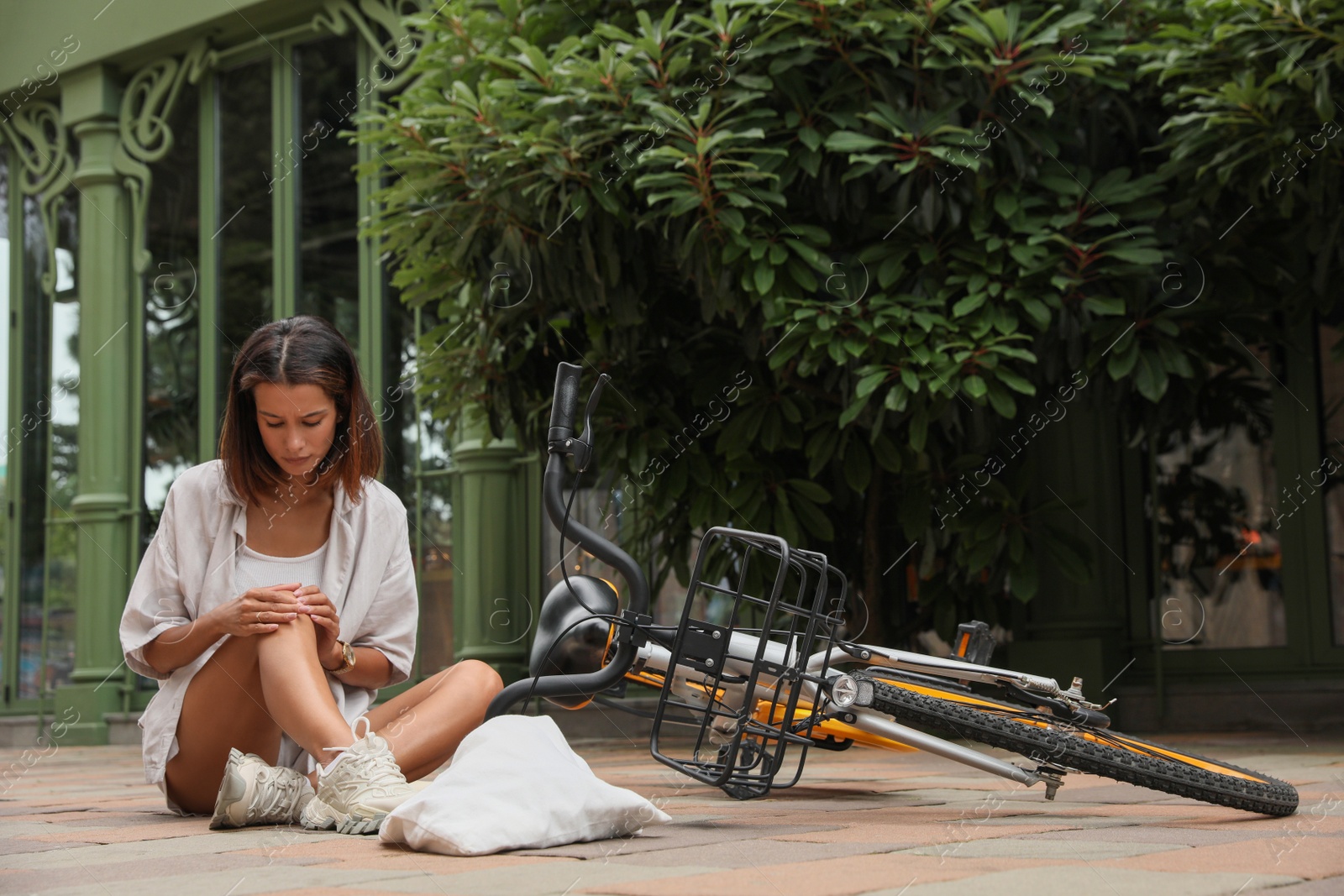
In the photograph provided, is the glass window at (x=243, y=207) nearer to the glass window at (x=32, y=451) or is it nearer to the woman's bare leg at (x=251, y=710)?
the glass window at (x=32, y=451)

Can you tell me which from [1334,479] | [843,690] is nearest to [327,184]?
[1334,479]

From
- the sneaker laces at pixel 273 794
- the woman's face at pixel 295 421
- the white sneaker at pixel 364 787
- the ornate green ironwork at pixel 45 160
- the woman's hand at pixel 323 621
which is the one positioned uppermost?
the ornate green ironwork at pixel 45 160

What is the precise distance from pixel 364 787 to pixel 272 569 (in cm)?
61

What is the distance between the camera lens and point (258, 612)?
243cm

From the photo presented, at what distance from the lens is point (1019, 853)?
1.97 metres

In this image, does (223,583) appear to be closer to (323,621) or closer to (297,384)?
(323,621)

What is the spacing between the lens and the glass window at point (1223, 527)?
18.6 feet

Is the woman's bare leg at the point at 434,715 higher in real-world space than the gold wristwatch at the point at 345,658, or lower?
lower

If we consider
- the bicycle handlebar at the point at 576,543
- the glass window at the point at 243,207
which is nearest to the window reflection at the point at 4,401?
the glass window at the point at 243,207

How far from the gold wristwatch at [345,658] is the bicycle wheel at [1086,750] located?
0.95 metres

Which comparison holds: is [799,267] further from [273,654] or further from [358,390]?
[273,654]

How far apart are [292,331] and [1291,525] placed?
438 cm

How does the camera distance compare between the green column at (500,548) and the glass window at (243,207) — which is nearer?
the green column at (500,548)

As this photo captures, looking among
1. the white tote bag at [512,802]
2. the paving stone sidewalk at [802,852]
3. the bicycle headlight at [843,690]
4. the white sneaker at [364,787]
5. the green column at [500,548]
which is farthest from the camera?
the green column at [500,548]
